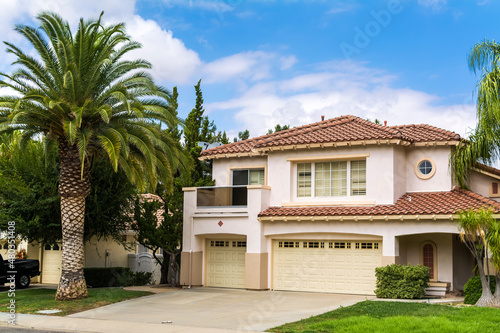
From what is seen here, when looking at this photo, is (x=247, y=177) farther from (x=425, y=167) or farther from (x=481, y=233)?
(x=481, y=233)

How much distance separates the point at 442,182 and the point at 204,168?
12042 millimetres

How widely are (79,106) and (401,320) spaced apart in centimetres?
1296

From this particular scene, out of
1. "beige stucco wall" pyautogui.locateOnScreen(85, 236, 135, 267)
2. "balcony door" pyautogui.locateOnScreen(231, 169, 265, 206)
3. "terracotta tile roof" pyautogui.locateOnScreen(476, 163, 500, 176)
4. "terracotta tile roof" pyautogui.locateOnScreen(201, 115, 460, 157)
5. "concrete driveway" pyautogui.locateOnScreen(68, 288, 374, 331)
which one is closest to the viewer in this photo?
"concrete driveway" pyautogui.locateOnScreen(68, 288, 374, 331)

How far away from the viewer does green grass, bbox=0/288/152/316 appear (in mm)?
20119

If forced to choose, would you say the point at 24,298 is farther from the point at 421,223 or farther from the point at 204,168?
the point at 421,223

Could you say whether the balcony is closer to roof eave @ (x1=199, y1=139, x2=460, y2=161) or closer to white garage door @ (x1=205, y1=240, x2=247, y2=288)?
white garage door @ (x1=205, y1=240, x2=247, y2=288)

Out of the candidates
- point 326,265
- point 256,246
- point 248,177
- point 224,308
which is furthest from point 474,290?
point 248,177

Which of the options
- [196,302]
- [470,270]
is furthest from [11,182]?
[470,270]

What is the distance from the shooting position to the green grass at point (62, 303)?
66.0 ft

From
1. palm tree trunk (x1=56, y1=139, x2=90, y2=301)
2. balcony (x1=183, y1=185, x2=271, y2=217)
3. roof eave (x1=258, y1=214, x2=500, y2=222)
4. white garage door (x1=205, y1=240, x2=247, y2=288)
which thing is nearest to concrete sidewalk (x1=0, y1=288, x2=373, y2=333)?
palm tree trunk (x1=56, y1=139, x2=90, y2=301)

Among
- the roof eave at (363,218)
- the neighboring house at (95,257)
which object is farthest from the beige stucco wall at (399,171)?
the neighboring house at (95,257)

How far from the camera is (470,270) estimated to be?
24.7m

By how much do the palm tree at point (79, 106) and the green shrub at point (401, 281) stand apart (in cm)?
913

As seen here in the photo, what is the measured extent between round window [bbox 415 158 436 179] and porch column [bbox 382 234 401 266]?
3425 mm
